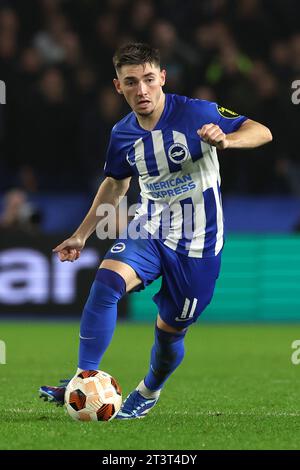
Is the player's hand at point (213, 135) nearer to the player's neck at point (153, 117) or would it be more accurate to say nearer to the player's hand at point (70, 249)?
the player's neck at point (153, 117)

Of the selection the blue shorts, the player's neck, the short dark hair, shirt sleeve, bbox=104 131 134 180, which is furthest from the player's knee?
the short dark hair

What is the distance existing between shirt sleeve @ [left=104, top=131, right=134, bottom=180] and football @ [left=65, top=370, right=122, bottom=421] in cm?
113

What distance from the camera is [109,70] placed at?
A: 13.3 metres

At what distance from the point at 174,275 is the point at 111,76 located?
786cm

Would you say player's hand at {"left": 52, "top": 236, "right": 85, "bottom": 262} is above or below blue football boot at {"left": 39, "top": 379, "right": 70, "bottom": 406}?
above

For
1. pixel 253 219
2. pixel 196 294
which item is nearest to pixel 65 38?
pixel 253 219

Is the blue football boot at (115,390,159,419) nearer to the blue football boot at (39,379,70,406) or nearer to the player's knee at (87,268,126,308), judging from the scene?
the blue football boot at (39,379,70,406)

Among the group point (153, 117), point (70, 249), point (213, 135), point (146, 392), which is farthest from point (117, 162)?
point (146, 392)

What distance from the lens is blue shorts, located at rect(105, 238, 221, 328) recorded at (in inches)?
222

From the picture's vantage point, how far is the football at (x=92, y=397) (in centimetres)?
536

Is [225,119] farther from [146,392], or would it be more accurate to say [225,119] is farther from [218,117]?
[146,392]

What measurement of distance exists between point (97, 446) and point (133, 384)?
2.96m

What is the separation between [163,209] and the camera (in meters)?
5.75

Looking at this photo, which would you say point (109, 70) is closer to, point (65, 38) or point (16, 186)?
point (65, 38)
